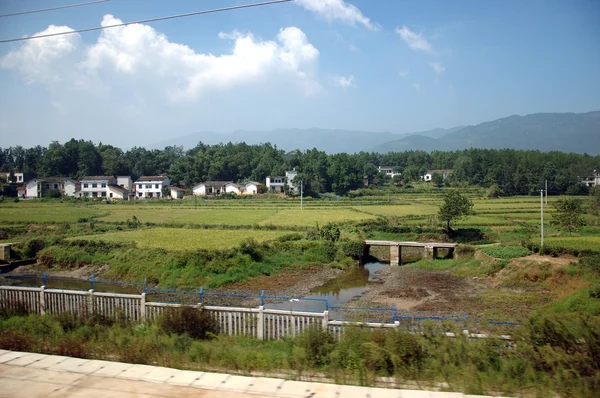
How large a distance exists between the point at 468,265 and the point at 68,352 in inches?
908

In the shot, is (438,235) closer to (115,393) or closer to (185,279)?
(185,279)

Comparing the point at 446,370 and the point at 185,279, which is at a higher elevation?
the point at 446,370

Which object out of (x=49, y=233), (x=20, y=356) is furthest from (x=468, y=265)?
(x=49, y=233)

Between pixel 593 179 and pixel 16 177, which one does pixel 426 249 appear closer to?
pixel 593 179

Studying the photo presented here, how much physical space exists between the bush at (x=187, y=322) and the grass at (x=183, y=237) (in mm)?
17532

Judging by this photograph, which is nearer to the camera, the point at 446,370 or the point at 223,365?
the point at 446,370

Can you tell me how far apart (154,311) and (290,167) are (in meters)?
85.0

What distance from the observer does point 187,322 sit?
1003cm

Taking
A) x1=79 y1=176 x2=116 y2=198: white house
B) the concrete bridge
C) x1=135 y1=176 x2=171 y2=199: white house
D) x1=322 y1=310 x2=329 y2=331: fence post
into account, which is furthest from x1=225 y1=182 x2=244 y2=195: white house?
x1=322 y1=310 x2=329 y2=331: fence post

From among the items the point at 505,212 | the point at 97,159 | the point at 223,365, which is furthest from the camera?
the point at 97,159

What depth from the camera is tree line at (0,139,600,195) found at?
80438mm

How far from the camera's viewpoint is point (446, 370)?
6.84 m

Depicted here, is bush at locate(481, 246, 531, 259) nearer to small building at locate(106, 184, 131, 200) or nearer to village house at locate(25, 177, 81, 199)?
small building at locate(106, 184, 131, 200)

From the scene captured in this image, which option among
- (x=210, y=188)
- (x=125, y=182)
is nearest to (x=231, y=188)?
(x=210, y=188)
